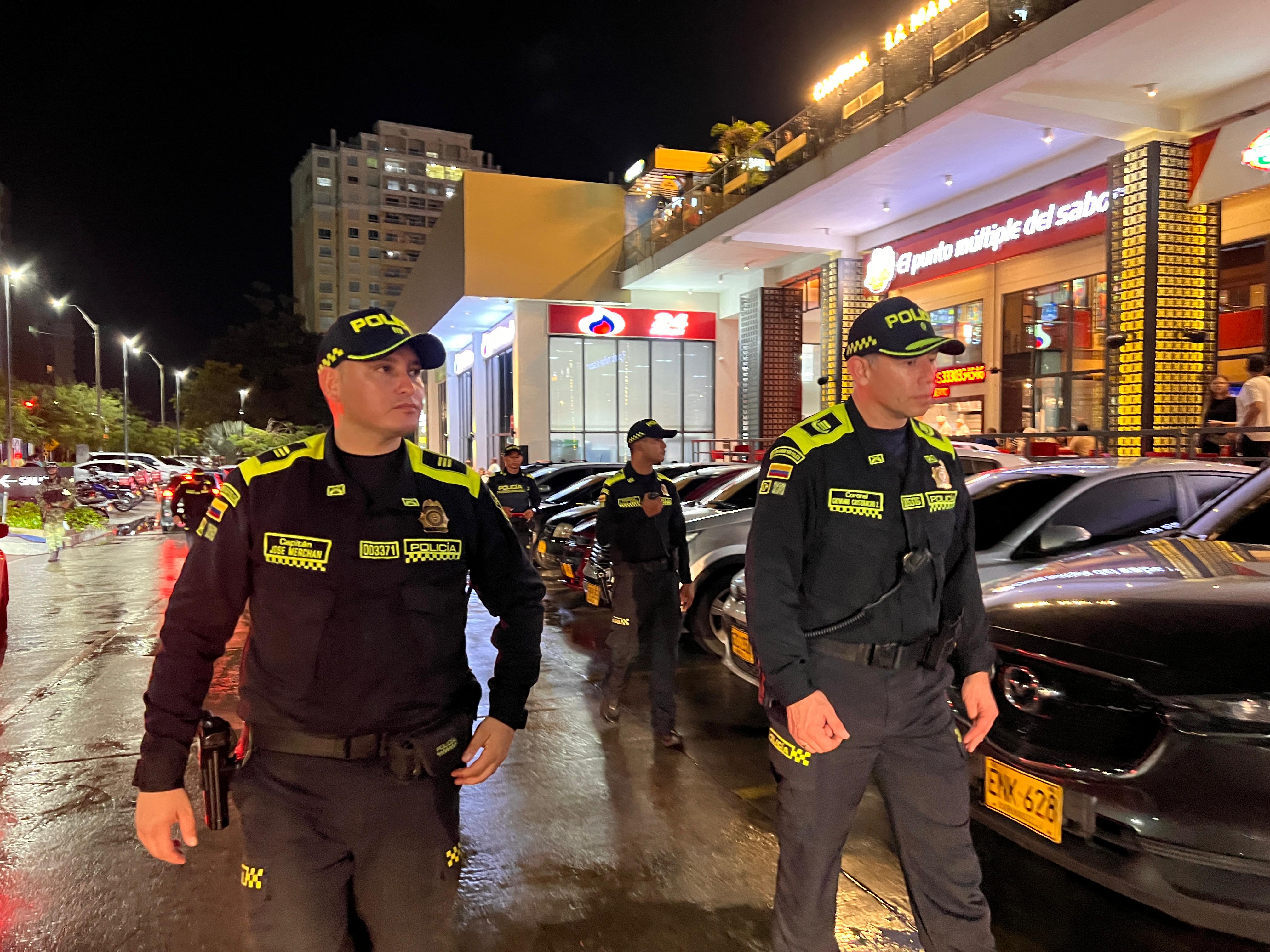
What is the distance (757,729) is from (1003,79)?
964 centimetres

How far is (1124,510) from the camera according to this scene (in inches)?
204

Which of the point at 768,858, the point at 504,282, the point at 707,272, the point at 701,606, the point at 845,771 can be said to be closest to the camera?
the point at 845,771

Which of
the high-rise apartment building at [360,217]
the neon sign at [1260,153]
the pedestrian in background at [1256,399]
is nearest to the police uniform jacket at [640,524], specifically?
the pedestrian in background at [1256,399]

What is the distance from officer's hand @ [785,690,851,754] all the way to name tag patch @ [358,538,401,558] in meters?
1.09

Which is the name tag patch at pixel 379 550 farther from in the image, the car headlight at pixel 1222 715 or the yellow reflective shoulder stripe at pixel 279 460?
the car headlight at pixel 1222 715

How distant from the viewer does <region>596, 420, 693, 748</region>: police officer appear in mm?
5230

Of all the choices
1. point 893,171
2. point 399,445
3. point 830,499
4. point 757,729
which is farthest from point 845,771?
point 893,171

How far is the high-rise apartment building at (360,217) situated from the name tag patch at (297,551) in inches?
4821

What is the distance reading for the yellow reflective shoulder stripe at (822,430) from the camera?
248 cm

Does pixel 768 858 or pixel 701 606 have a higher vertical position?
pixel 701 606

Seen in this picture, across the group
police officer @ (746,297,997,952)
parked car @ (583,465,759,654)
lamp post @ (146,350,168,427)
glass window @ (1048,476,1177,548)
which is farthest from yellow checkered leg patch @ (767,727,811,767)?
lamp post @ (146,350,168,427)

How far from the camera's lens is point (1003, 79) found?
1111cm

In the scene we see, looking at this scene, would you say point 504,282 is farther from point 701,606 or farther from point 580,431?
point 701,606

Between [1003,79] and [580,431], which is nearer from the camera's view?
[1003,79]
